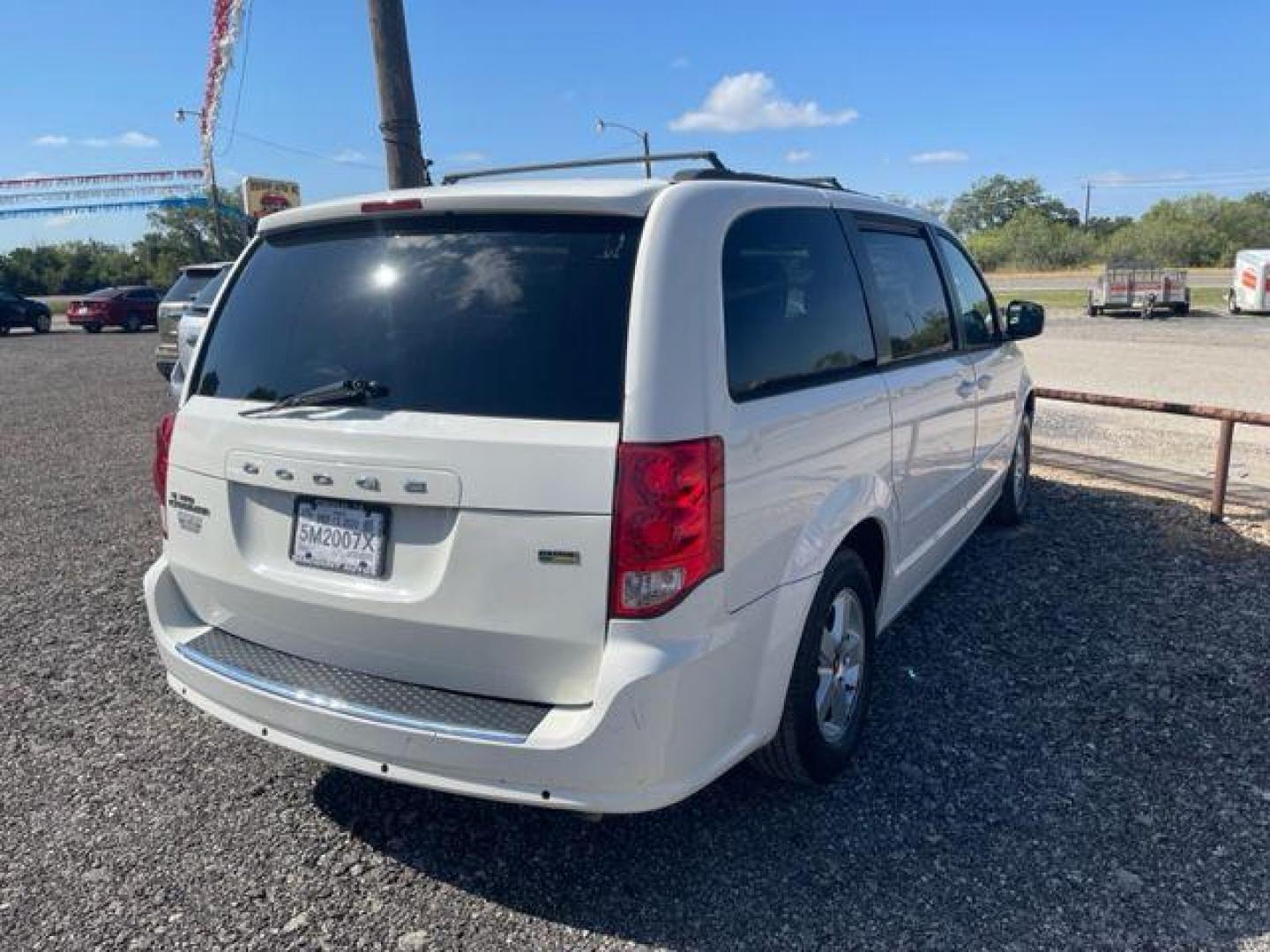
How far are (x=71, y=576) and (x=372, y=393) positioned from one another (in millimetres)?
3944

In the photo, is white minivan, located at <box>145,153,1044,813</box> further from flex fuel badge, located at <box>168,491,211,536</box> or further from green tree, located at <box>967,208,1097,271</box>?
green tree, located at <box>967,208,1097,271</box>

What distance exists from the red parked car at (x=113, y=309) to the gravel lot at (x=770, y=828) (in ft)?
108

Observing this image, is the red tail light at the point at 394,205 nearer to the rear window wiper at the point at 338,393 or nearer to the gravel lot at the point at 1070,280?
the rear window wiper at the point at 338,393

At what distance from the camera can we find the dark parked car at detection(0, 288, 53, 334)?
105 ft

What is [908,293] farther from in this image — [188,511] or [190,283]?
[190,283]

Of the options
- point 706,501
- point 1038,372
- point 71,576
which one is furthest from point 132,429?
point 1038,372

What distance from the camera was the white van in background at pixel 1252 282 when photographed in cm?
2820

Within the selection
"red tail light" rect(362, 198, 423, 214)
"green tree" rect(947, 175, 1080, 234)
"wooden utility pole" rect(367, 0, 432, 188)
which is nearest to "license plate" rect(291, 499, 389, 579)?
"red tail light" rect(362, 198, 423, 214)

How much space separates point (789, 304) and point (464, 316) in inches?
39.9

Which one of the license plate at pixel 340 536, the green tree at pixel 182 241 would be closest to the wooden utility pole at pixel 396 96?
the license plate at pixel 340 536

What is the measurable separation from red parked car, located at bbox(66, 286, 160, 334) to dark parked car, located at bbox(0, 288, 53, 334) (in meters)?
0.93

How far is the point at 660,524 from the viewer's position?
2.23 meters

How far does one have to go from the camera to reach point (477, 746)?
7.45 ft

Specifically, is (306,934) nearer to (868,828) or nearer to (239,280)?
(868,828)
